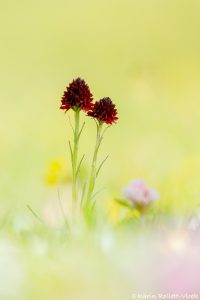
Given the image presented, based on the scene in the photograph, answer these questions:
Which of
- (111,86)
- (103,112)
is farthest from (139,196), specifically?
(111,86)

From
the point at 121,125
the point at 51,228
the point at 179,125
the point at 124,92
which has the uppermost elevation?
the point at 124,92

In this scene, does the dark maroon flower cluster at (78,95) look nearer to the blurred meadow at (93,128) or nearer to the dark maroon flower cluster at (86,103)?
the dark maroon flower cluster at (86,103)

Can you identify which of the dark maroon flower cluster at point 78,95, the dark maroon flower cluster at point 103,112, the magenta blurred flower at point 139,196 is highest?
the dark maroon flower cluster at point 78,95

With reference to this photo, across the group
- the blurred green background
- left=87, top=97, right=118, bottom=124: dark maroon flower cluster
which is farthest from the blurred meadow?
left=87, top=97, right=118, bottom=124: dark maroon flower cluster

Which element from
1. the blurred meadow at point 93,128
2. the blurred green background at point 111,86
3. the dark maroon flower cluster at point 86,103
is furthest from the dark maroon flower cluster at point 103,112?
the blurred green background at point 111,86

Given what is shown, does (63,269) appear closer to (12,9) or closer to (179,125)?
(179,125)

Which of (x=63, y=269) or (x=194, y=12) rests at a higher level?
(x=194, y=12)

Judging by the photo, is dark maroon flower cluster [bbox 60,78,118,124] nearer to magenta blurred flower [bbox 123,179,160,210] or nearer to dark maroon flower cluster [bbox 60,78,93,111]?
dark maroon flower cluster [bbox 60,78,93,111]

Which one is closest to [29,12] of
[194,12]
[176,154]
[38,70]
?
[38,70]
